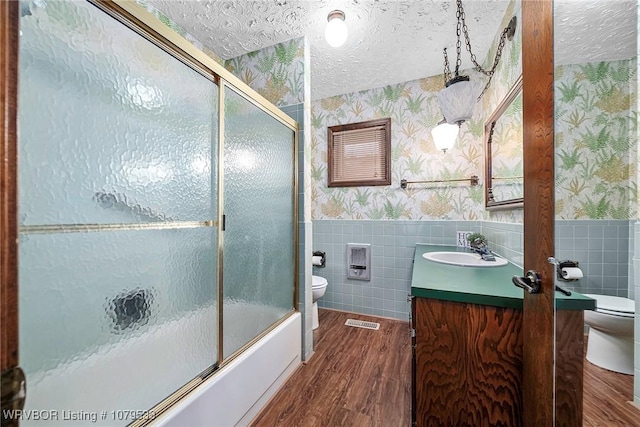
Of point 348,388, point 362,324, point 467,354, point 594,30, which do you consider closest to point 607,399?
point 467,354

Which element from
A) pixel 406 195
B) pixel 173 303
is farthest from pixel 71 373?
pixel 406 195

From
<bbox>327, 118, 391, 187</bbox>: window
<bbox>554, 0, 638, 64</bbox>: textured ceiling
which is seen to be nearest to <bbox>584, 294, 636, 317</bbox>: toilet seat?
<bbox>554, 0, 638, 64</bbox>: textured ceiling

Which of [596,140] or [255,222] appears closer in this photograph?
[596,140]

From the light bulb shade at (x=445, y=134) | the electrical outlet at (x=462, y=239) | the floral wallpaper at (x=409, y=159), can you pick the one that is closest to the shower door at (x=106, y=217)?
the light bulb shade at (x=445, y=134)

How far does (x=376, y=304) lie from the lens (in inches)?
99.7

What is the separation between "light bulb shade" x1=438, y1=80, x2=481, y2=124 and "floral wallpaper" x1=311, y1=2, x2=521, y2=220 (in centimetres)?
79

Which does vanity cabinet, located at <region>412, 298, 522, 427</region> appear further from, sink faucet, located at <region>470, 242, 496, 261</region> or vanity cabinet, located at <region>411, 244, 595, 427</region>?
sink faucet, located at <region>470, 242, 496, 261</region>

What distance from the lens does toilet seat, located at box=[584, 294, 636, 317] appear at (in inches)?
20.1

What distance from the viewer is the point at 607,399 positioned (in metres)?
0.55

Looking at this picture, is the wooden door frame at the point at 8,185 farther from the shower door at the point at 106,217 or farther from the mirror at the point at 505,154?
the mirror at the point at 505,154

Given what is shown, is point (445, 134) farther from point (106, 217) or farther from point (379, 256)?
point (106, 217)

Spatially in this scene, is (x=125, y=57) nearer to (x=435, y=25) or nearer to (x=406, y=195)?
(x=435, y=25)

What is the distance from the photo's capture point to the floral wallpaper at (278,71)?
1.80 m

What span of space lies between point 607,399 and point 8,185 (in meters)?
1.25
